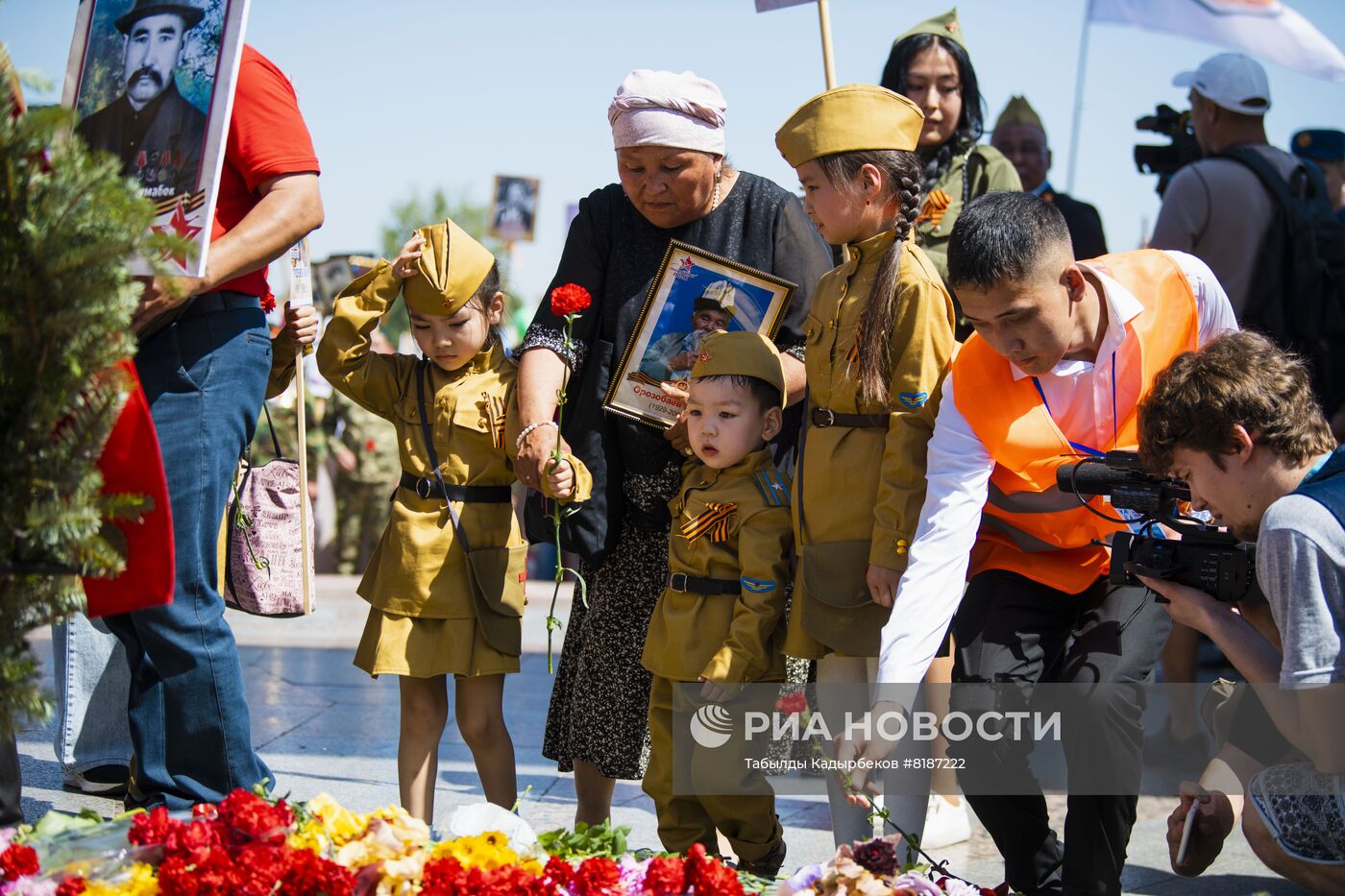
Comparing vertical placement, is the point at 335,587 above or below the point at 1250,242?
below

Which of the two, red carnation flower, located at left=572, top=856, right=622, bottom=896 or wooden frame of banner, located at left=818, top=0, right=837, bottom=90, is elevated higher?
wooden frame of banner, located at left=818, top=0, right=837, bottom=90

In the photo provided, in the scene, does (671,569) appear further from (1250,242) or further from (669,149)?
(1250,242)

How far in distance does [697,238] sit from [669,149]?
10.5 inches

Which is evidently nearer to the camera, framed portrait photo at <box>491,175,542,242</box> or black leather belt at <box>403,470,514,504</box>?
black leather belt at <box>403,470,514,504</box>

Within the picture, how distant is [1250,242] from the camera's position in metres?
5.36

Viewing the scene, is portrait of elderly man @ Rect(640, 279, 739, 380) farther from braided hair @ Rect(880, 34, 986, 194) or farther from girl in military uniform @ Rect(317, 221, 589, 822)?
braided hair @ Rect(880, 34, 986, 194)

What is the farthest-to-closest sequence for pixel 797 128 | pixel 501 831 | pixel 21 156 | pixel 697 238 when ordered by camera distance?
1. pixel 697 238
2. pixel 797 128
3. pixel 501 831
4. pixel 21 156

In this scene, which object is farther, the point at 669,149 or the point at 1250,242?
the point at 1250,242

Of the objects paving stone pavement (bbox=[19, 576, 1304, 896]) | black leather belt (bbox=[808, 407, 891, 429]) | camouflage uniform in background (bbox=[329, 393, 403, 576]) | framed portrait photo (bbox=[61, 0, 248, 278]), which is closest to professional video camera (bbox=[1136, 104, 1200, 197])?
paving stone pavement (bbox=[19, 576, 1304, 896])

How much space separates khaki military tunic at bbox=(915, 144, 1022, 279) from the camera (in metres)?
4.66

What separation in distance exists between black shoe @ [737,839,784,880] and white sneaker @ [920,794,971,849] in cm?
68

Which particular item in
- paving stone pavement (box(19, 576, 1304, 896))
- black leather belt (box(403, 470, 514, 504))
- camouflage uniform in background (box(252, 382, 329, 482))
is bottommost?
paving stone pavement (box(19, 576, 1304, 896))

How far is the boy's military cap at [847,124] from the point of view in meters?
3.50

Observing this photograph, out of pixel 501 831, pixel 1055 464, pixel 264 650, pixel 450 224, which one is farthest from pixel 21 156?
pixel 264 650
